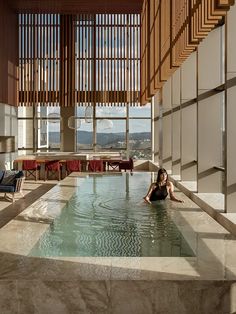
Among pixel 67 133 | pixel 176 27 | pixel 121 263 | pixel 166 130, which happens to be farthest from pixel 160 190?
pixel 67 133

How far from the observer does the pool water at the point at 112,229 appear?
5773 millimetres

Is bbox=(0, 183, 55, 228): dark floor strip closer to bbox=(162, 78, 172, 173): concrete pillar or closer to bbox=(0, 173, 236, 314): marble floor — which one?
bbox=(162, 78, 172, 173): concrete pillar

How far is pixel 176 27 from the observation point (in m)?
8.34

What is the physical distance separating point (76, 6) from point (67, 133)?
18.0 ft

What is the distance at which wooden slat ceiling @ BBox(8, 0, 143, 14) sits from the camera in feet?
64.5

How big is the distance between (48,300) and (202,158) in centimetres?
669

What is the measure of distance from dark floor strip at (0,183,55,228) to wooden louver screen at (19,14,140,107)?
707 cm

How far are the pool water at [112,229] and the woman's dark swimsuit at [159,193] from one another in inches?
9.1

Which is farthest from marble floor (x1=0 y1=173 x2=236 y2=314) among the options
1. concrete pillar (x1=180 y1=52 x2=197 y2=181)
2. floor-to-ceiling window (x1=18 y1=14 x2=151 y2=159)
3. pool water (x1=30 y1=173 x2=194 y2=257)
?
floor-to-ceiling window (x1=18 y1=14 x2=151 y2=159)

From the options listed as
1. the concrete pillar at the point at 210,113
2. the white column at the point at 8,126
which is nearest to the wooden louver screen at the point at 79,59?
the white column at the point at 8,126

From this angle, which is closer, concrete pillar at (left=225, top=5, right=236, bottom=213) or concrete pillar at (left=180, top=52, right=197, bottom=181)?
concrete pillar at (left=225, top=5, right=236, bottom=213)

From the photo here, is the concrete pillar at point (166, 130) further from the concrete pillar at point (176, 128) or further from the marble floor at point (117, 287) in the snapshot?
the marble floor at point (117, 287)

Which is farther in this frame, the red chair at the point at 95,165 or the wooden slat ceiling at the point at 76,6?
the wooden slat ceiling at the point at 76,6

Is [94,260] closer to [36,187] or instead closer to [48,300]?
[48,300]
